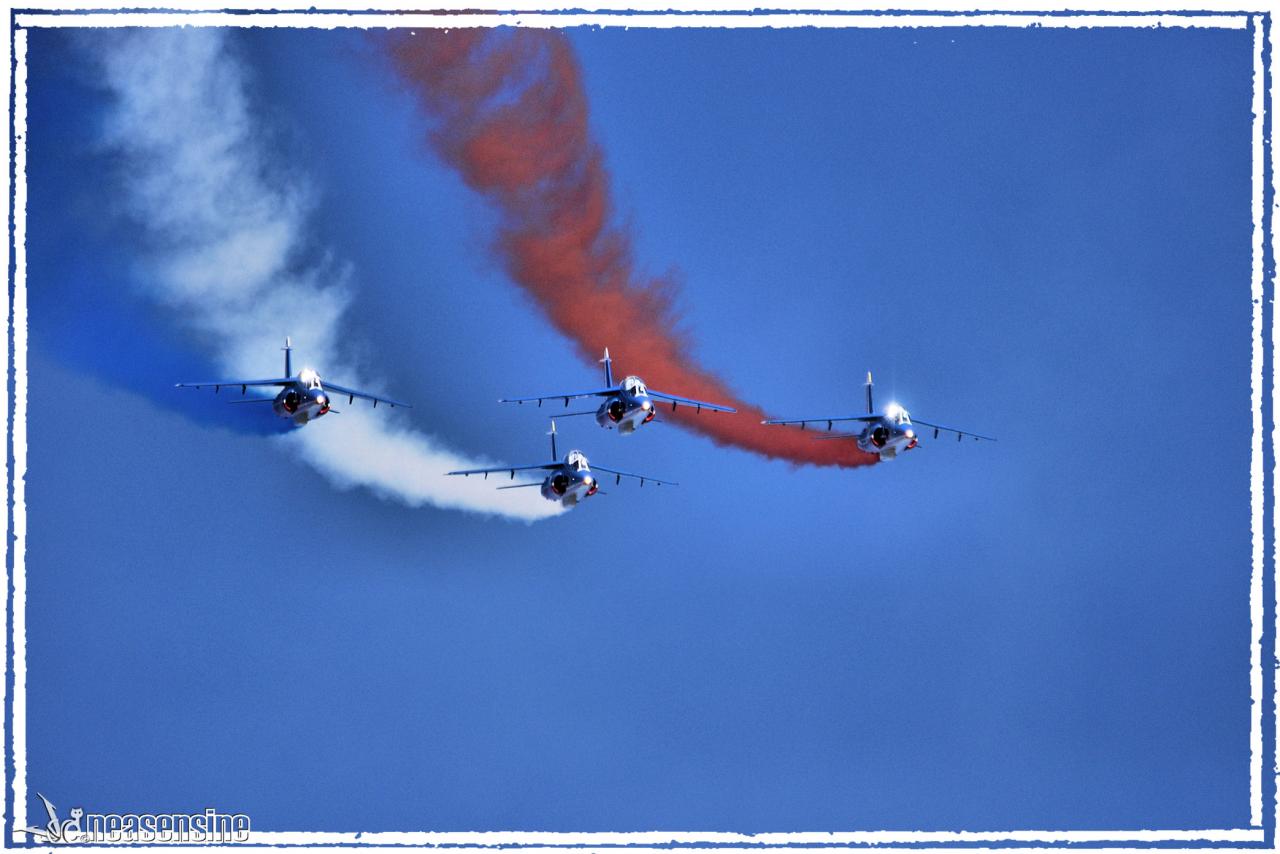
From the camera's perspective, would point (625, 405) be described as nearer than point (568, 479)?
Yes

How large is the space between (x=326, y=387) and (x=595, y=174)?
12623mm

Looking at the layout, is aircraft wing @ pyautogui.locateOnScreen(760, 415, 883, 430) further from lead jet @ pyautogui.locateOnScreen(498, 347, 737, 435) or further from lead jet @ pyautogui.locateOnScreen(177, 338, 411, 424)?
lead jet @ pyautogui.locateOnScreen(177, 338, 411, 424)

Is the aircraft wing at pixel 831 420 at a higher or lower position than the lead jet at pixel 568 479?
higher

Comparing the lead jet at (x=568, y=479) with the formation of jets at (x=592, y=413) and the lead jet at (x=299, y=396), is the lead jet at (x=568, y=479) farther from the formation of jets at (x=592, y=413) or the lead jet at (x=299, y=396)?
the lead jet at (x=299, y=396)

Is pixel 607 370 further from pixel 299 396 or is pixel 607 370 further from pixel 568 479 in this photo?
pixel 299 396

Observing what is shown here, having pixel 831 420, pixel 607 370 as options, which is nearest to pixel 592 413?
pixel 607 370

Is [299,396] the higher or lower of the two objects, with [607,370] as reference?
lower

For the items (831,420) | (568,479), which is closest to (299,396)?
(568,479)

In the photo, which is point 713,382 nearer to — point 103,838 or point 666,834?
point 666,834

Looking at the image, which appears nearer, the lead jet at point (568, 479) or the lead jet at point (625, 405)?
the lead jet at point (625, 405)

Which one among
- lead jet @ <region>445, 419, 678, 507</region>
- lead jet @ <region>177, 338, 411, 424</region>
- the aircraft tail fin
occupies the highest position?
the aircraft tail fin

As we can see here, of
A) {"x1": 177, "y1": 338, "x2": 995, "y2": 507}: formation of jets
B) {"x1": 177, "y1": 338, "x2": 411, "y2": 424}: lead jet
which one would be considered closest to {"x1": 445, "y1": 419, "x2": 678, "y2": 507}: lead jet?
{"x1": 177, "y1": 338, "x2": 995, "y2": 507}: formation of jets

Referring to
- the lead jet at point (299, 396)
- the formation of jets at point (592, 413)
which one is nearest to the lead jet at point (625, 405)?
the formation of jets at point (592, 413)
